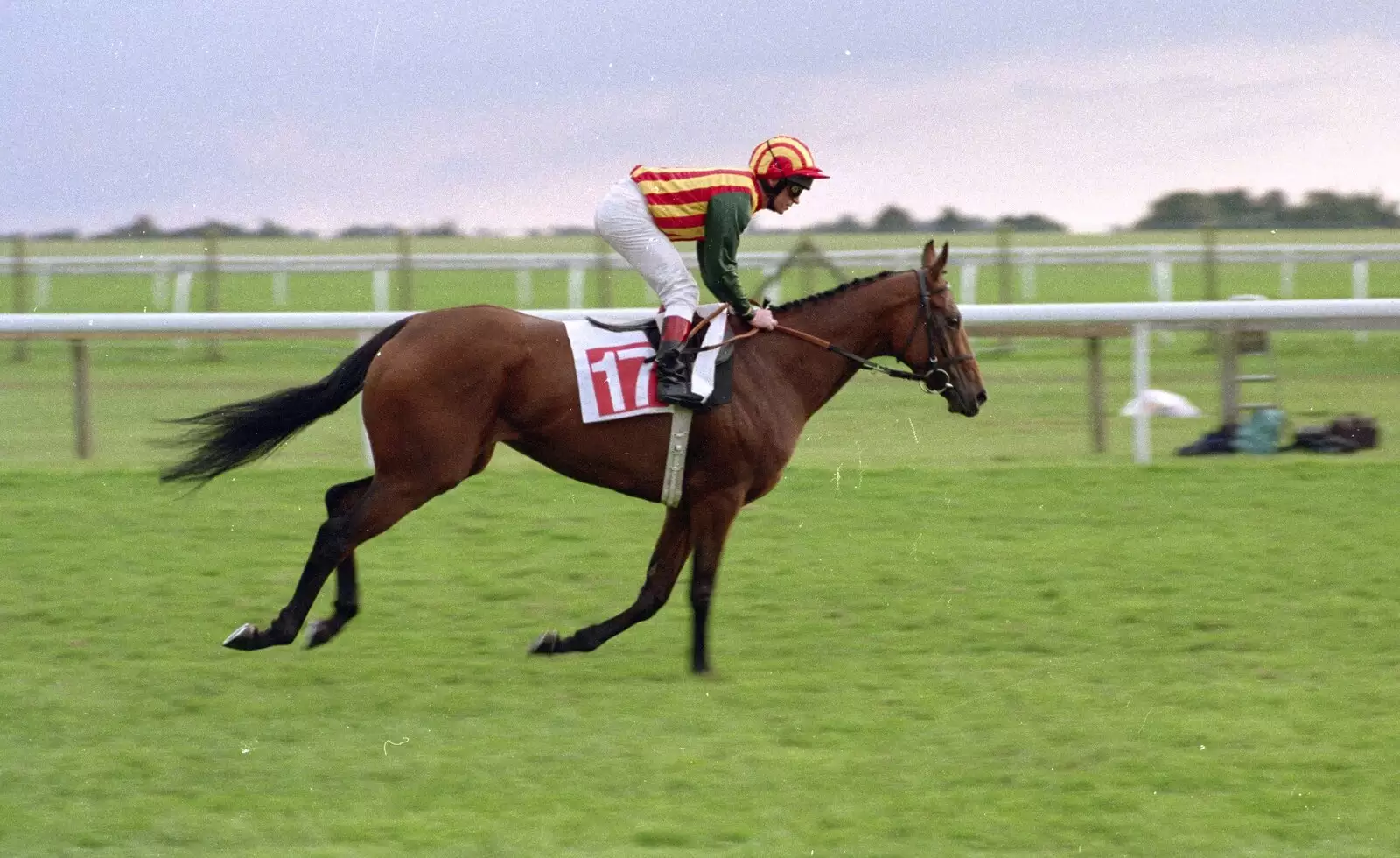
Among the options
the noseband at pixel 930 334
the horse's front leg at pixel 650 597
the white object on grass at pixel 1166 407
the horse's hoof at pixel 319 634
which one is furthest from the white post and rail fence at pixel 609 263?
the horse's hoof at pixel 319 634

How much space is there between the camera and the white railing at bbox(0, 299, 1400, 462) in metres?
8.60

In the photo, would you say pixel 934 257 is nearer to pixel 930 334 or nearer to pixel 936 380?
pixel 930 334

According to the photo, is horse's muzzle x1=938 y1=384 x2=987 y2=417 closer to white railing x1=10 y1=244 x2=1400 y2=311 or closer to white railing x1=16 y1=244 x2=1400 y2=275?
white railing x1=10 y1=244 x2=1400 y2=311

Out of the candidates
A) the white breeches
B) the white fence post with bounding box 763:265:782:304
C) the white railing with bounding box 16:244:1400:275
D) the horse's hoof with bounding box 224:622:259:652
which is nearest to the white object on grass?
the white railing with bounding box 16:244:1400:275

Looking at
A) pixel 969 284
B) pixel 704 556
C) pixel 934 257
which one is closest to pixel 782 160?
pixel 934 257

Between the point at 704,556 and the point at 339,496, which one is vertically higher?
the point at 339,496

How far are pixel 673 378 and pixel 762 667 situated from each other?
98 centimetres

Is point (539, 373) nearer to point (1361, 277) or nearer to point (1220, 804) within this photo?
point (1220, 804)

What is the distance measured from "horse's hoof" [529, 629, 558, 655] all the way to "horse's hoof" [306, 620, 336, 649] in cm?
67

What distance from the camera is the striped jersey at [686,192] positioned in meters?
5.23

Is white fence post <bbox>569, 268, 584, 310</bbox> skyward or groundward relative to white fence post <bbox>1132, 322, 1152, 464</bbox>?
skyward

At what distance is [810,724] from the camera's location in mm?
4602

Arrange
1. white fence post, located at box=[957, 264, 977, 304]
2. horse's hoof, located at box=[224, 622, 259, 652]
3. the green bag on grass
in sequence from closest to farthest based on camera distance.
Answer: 1. horse's hoof, located at box=[224, 622, 259, 652]
2. the green bag on grass
3. white fence post, located at box=[957, 264, 977, 304]

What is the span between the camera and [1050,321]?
8859 millimetres
